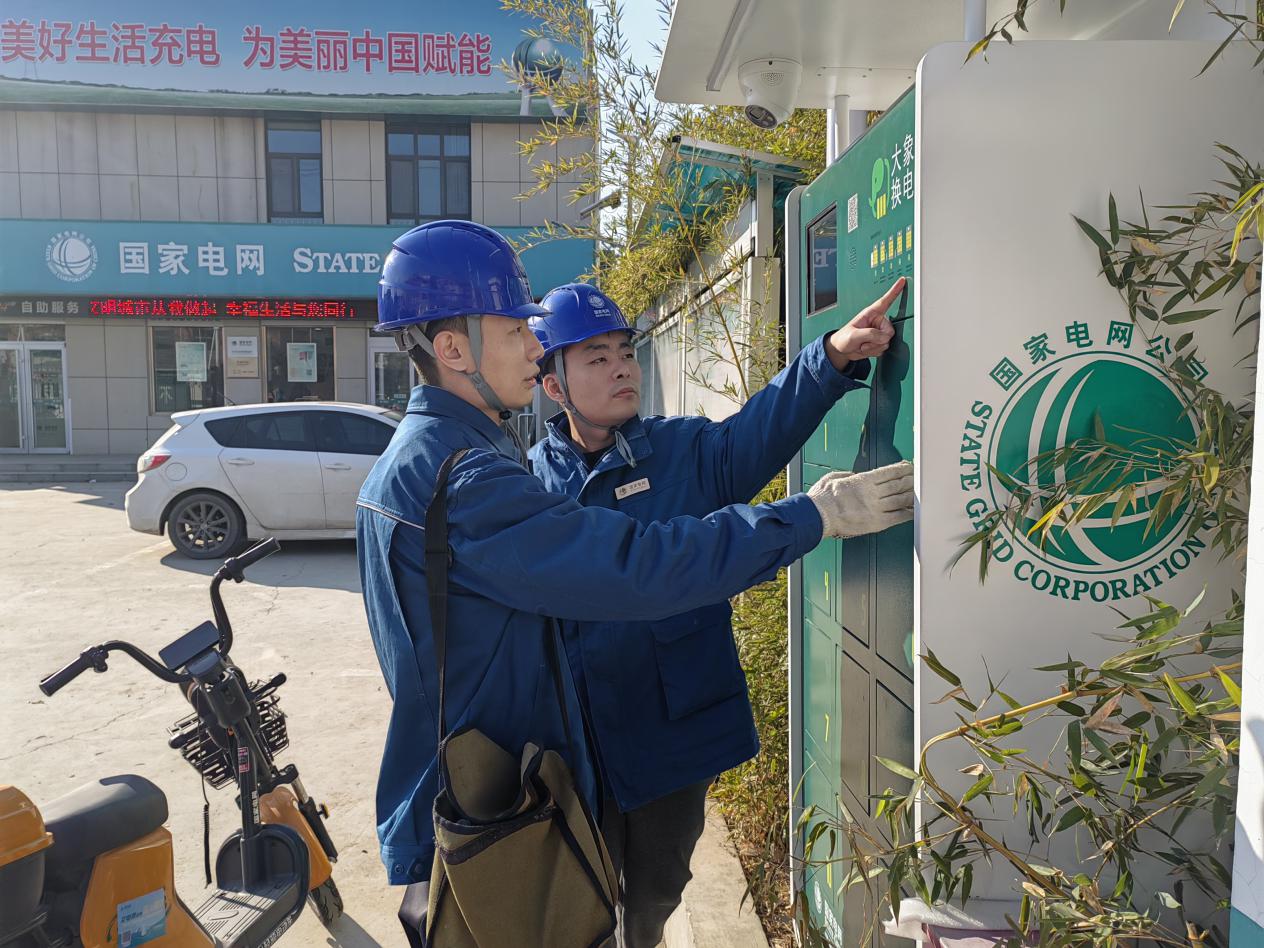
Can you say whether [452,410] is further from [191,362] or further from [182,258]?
[191,362]

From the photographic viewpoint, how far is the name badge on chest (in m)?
2.27

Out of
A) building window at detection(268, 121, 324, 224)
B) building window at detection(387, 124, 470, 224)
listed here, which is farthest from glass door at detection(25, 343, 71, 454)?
building window at detection(387, 124, 470, 224)

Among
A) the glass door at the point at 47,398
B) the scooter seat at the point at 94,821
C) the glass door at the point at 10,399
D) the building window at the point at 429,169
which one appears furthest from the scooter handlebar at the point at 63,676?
the glass door at the point at 10,399

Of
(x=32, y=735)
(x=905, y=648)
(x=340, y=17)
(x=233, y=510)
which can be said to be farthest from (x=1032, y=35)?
(x=340, y=17)

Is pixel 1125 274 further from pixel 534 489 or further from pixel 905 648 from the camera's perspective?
pixel 534 489

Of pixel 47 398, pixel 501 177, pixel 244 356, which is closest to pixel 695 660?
pixel 501 177

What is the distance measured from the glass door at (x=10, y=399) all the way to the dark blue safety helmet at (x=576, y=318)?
17077mm

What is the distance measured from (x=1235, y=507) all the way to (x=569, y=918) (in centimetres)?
115

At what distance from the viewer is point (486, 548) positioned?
1552 millimetres

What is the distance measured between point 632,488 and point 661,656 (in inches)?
15.3

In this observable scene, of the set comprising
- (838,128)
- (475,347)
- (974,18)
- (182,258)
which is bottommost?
(475,347)

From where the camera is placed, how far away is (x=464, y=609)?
5.38ft

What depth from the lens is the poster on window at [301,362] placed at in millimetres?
16141

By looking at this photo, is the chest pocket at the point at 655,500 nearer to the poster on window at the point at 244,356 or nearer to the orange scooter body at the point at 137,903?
the orange scooter body at the point at 137,903
